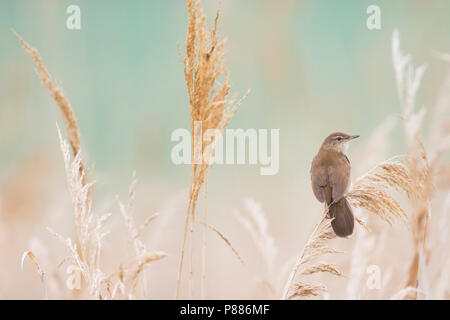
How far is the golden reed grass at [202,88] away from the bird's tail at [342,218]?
0.56 m

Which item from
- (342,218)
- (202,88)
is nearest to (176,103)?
(342,218)

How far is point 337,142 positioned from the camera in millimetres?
2543

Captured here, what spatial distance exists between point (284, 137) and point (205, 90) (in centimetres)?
347

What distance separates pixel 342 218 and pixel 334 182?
0.18 m

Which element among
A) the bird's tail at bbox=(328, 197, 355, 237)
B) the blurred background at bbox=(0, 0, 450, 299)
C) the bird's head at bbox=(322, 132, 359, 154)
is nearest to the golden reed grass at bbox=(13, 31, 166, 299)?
the bird's tail at bbox=(328, 197, 355, 237)

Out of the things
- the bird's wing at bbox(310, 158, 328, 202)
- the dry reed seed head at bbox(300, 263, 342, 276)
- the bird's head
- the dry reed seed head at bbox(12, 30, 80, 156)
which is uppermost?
the dry reed seed head at bbox(12, 30, 80, 156)

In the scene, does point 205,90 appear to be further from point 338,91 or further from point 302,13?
point 302,13

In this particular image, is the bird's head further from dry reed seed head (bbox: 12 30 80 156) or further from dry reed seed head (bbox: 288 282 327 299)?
dry reed seed head (bbox: 12 30 80 156)

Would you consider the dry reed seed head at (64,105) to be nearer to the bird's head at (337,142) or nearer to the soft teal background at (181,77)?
the bird's head at (337,142)

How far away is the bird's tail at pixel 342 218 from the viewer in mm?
1935

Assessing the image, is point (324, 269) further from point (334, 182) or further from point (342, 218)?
point (334, 182)

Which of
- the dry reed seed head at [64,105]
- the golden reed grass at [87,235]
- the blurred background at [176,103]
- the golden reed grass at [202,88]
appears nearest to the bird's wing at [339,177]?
the golden reed grass at [202,88]

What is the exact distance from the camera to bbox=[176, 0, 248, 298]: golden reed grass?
1647mm

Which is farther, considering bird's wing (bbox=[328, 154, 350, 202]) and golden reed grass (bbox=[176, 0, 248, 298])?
bird's wing (bbox=[328, 154, 350, 202])
